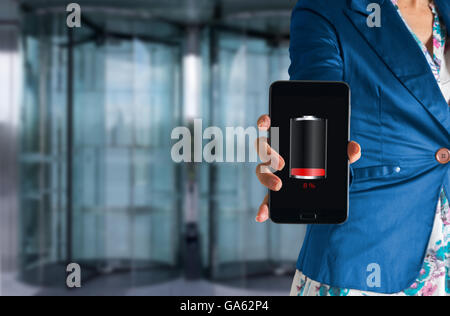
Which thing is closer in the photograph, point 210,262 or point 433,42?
point 433,42

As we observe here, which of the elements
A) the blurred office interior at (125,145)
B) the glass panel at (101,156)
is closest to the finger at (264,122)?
the blurred office interior at (125,145)

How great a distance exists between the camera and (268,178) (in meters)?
0.50

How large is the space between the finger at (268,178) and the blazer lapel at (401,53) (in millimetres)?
225

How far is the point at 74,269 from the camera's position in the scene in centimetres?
68

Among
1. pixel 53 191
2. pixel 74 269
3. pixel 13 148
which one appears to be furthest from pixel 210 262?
pixel 74 269

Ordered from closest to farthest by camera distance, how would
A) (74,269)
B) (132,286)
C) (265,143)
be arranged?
(265,143), (74,269), (132,286)

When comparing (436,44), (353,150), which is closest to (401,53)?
(436,44)

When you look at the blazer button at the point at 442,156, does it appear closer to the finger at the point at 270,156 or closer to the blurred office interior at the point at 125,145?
the finger at the point at 270,156

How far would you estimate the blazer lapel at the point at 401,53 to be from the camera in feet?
1.83

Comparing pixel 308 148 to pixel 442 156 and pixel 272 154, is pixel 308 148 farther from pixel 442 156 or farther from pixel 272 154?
pixel 442 156

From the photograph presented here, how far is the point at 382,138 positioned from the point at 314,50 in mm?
150
